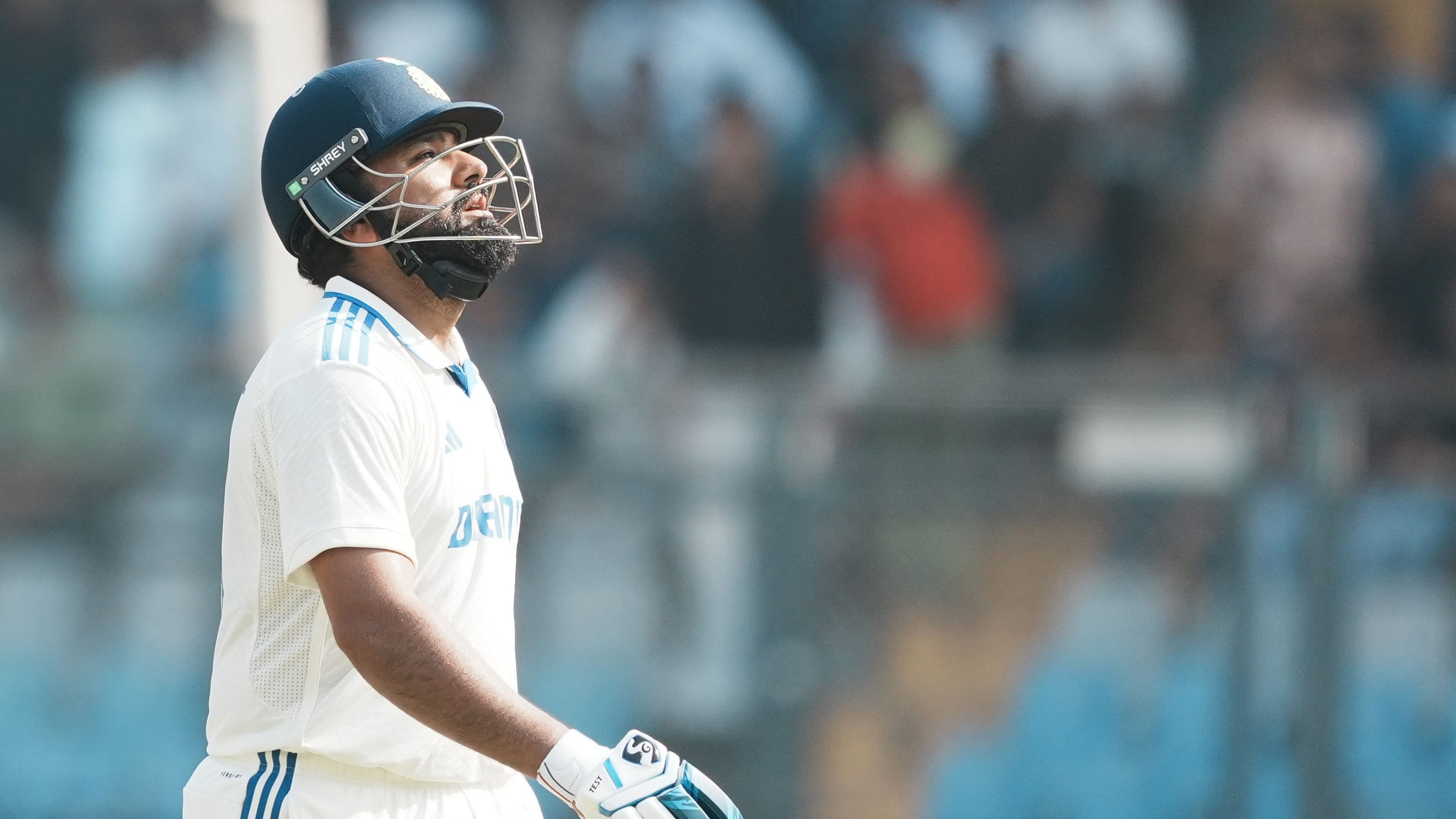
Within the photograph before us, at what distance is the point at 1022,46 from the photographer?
8.70 metres

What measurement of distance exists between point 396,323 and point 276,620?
52cm

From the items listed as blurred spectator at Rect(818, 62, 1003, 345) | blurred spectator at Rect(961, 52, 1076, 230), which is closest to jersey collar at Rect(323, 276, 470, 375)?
blurred spectator at Rect(818, 62, 1003, 345)

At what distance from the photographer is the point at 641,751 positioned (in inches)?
105

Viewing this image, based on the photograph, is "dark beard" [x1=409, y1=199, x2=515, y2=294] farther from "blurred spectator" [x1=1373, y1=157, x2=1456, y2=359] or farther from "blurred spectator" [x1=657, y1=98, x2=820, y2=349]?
"blurred spectator" [x1=1373, y1=157, x2=1456, y2=359]

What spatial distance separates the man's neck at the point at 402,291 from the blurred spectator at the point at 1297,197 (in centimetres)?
559

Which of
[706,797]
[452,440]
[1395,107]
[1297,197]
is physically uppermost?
[1395,107]

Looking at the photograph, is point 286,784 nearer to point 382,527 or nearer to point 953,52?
point 382,527

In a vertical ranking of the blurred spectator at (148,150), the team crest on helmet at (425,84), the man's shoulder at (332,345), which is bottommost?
the man's shoulder at (332,345)

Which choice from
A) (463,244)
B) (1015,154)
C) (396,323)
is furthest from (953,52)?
(396,323)

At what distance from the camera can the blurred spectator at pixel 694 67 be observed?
8.41 m

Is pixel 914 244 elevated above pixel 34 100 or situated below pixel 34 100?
below

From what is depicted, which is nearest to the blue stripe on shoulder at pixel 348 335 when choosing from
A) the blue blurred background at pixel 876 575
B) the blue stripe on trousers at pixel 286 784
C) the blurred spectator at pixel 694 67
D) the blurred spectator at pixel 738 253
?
the blue stripe on trousers at pixel 286 784

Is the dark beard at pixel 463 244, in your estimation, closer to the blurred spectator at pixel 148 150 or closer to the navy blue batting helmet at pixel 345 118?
the navy blue batting helmet at pixel 345 118

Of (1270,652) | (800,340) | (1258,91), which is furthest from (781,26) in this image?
(1270,652)
